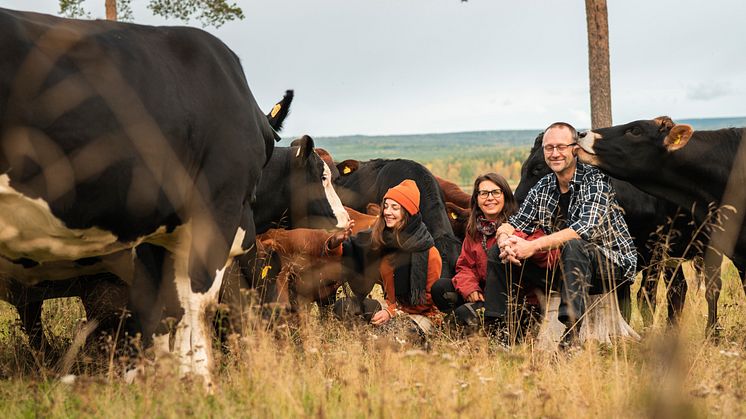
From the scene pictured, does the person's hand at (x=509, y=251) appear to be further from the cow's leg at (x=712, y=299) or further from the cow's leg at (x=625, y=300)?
the cow's leg at (x=712, y=299)

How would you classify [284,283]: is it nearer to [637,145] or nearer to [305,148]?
[305,148]

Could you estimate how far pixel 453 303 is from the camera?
675 cm

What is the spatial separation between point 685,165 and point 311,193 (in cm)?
326

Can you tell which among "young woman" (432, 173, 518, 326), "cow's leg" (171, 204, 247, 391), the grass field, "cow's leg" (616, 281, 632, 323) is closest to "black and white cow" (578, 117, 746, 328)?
"cow's leg" (616, 281, 632, 323)

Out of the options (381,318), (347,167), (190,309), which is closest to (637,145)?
(381,318)

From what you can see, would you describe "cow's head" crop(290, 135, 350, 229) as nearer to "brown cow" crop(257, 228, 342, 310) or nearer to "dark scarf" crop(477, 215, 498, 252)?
"brown cow" crop(257, 228, 342, 310)

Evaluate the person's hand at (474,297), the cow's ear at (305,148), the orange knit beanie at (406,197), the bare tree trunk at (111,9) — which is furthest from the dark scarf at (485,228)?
the bare tree trunk at (111,9)

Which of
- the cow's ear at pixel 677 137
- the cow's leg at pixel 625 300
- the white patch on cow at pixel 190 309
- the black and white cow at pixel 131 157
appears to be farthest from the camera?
the cow's leg at pixel 625 300

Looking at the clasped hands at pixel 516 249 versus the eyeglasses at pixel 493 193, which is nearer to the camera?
the clasped hands at pixel 516 249

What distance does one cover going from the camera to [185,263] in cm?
516

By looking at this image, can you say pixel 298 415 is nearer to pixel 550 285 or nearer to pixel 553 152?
pixel 550 285

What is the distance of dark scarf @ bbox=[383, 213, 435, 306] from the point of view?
6895 mm

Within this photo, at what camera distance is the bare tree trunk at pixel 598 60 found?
13.0 m

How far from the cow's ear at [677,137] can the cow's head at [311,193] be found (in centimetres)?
289
